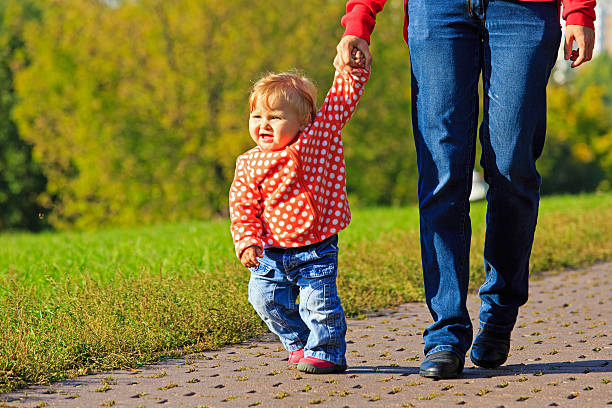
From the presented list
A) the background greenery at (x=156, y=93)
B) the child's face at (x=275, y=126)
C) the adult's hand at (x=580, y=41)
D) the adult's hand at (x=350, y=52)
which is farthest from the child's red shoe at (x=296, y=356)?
the background greenery at (x=156, y=93)

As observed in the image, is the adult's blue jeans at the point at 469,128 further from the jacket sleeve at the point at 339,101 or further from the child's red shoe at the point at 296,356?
the child's red shoe at the point at 296,356

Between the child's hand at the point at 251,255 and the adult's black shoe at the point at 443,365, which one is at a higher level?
the child's hand at the point at 251,255

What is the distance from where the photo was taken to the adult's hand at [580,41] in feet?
11.8

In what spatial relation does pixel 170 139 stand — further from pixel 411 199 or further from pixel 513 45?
pixel 513 45

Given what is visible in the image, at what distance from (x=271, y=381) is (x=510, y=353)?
1231mm

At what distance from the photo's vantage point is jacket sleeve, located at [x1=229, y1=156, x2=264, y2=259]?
375 centimetres

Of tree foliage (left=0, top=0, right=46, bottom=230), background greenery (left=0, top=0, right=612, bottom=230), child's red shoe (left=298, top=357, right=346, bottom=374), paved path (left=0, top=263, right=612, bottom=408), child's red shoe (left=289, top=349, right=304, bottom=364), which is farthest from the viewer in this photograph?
tree foliage (left=0, top=0, right=46, bottom=230)

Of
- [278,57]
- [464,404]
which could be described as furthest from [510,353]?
[278,57]

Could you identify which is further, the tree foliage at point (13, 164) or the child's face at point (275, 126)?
the tree foliage at point (13, 164)

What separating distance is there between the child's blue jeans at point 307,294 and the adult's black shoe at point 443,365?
41 cm

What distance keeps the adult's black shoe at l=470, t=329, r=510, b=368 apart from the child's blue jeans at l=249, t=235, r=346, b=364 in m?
0.57

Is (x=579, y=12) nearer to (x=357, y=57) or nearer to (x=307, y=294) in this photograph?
(x=357, y=57)

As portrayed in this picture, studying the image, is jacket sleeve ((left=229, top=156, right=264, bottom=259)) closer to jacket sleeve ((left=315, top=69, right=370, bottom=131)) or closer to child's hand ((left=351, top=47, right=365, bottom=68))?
jacket sleeve ((left=315, top=69, right=370, bottom=131))

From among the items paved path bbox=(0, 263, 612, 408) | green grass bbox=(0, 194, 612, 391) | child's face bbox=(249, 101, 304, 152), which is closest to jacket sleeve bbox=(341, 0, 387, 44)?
child's face bbox=(249, 101, 304, 152)
